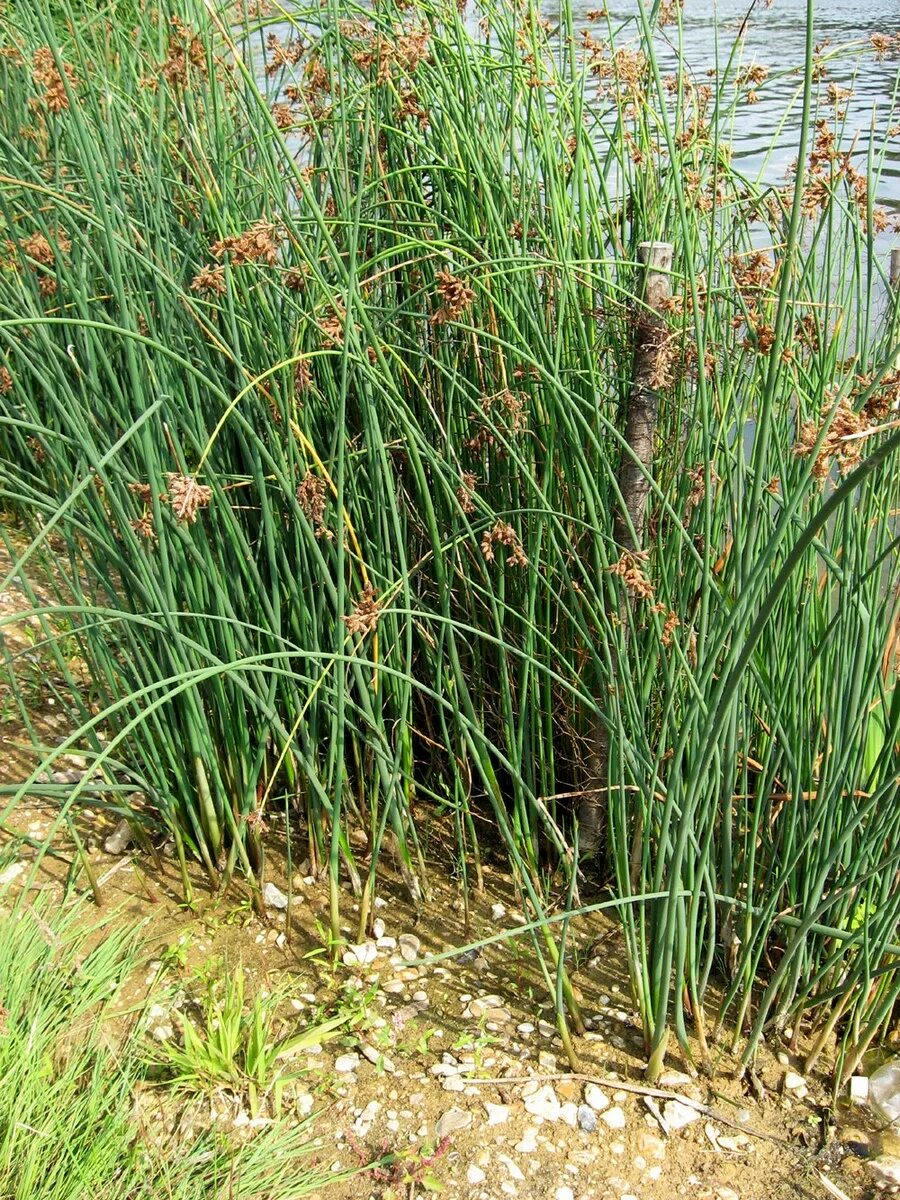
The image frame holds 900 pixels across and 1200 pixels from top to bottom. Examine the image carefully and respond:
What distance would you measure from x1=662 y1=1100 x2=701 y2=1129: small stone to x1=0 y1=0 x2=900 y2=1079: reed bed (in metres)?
0.08

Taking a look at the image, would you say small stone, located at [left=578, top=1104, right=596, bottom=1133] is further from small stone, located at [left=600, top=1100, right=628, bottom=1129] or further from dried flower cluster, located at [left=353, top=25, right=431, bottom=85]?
dried flower cluster, located at [left=353, top=25, right=431, bottom=85]

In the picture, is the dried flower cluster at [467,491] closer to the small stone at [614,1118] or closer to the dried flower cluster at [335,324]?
the dried flower cluster at [335,324]

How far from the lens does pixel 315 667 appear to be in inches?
80.0

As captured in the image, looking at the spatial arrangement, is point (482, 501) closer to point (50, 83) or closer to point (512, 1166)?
point (50, 83)

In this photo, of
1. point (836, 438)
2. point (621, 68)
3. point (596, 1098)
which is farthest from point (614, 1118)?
point (621, 68)

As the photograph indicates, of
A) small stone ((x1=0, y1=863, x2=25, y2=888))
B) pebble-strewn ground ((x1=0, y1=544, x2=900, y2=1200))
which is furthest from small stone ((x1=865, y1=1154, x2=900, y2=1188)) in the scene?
small stone ((x1=0, y1=863, x2=25, y2=888))

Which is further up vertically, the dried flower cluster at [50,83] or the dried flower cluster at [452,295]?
the dried flower cluster at [50,83]

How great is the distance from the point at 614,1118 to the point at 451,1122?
26 centimetres

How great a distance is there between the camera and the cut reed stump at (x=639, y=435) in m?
1.91

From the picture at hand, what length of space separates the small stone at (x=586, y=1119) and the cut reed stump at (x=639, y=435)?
501 millimetres

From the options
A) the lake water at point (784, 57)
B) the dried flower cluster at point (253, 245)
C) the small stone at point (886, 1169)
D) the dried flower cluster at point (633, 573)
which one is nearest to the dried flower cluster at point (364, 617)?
the dried flower cluster at point (633, 573)

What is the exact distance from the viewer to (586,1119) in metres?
1.74

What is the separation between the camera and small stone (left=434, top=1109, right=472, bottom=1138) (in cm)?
172

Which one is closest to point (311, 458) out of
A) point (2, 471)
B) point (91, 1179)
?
point (2, 471)
